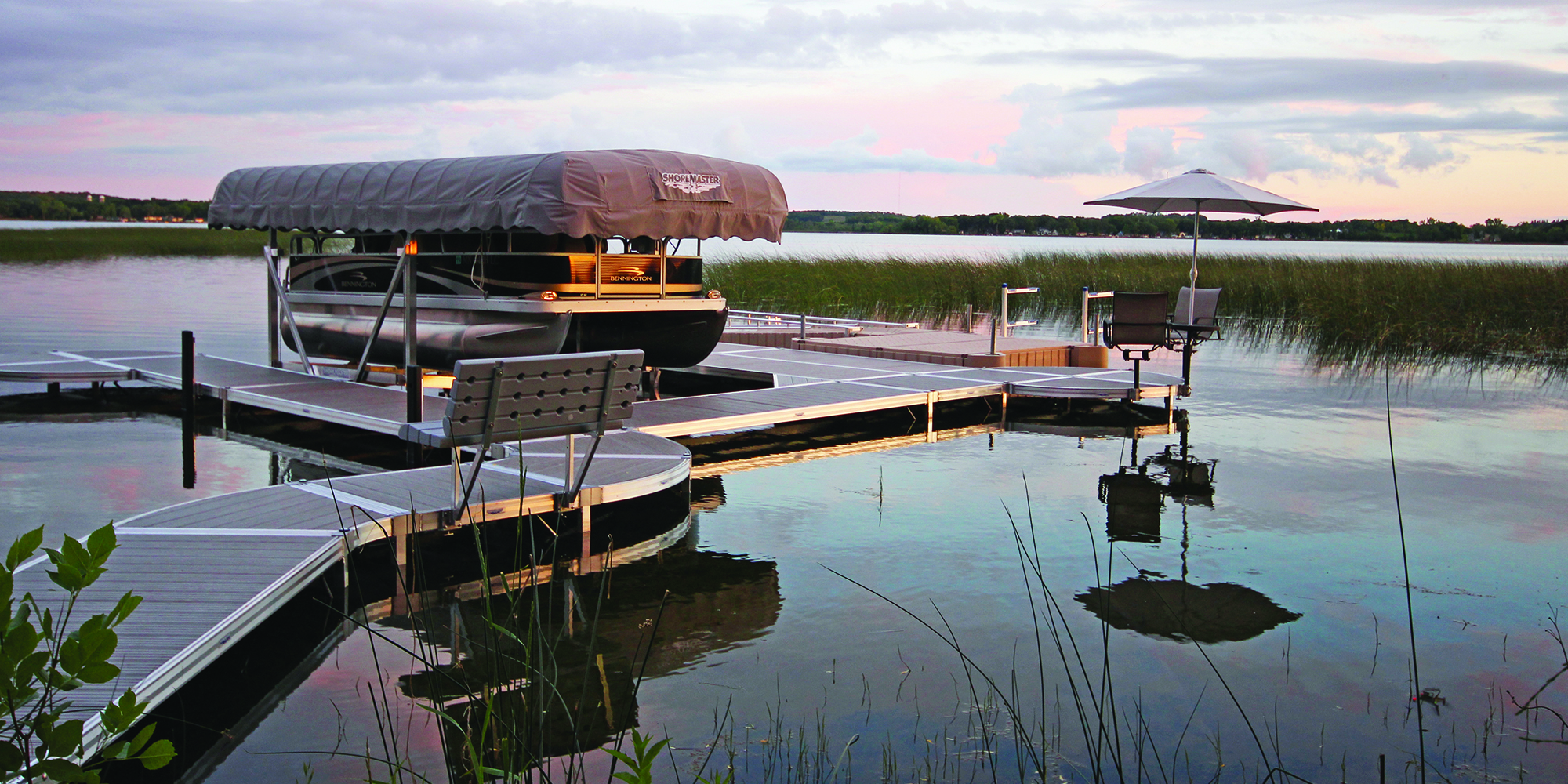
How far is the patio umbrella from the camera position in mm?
11953

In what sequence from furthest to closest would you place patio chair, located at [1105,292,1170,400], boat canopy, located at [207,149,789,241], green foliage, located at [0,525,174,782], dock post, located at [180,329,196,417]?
patio chair, located at [1105,292,1170,400], dock post, located at [180,329,196,417], boat canopy, located at [207,149,789,241], green foliage, located at [0,525,174,782]

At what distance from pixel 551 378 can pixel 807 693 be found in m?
1.88

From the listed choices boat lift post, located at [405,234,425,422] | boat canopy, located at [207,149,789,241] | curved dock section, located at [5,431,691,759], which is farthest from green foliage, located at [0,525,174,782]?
boat lift post, located at [405,234,425,422]

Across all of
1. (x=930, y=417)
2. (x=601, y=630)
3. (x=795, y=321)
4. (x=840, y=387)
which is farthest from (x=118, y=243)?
(x=601, y=630)

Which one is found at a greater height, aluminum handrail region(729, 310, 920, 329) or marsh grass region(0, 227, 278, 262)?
marsh grass region(0, 227, 278, 262)

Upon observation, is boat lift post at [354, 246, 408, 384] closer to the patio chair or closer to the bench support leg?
the bench support leg

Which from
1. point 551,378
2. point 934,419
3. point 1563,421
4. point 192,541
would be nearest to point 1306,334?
point 1563,421

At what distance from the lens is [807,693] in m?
4.10

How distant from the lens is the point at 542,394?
5.15 meters

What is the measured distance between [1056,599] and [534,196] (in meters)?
5.19

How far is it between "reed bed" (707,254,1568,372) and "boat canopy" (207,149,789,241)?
9.57 m

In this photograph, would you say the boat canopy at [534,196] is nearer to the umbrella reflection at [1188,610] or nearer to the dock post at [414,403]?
the dock post at [414,403]

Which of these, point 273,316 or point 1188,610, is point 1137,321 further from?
point 273,316

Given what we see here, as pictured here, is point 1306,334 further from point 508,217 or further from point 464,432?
point 464,432
